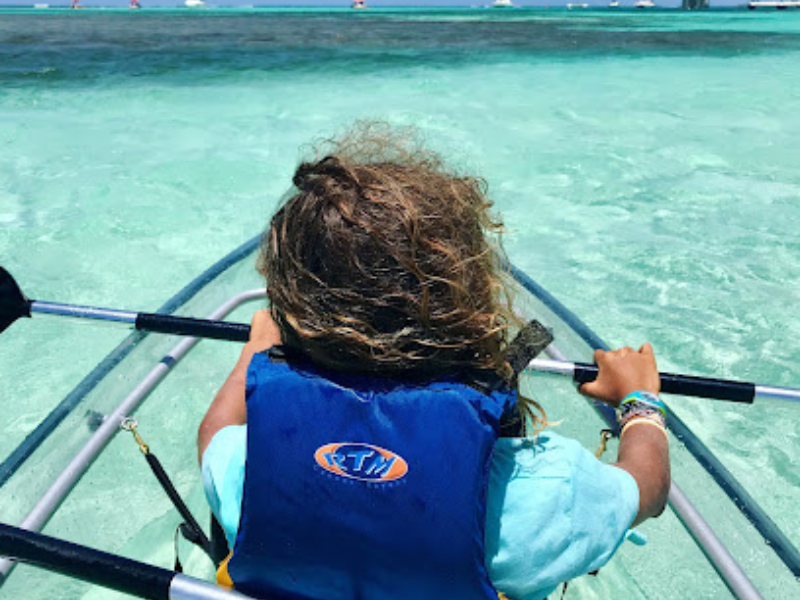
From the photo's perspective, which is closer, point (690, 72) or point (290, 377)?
point (290, 377)

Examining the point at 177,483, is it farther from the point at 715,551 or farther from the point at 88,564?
the point at 715,551

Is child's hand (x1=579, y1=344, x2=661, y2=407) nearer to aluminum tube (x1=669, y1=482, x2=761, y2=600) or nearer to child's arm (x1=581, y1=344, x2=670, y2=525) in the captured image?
child's arm (x1=581, y1=344, x2=670, y2=525)

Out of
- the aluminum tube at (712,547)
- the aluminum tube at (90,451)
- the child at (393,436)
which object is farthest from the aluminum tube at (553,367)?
the aluminum tube at (90,451)

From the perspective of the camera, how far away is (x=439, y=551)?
2.76 feet

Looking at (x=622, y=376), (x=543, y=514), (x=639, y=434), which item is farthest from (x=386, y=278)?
(x=622, y=376)

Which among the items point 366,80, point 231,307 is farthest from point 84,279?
point 366,80

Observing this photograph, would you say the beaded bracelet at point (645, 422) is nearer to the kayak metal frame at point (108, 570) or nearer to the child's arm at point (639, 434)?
the child's arm at point (639, 434)

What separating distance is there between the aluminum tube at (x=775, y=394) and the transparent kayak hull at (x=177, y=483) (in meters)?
0.33

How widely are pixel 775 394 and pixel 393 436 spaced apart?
42.0 inches

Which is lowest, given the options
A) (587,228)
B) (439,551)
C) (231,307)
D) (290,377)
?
(587,228)

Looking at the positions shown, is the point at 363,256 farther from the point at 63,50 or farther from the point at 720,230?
the point at 63,50

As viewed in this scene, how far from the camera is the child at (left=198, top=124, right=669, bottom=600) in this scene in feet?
2.75

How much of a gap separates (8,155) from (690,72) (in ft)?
37.1

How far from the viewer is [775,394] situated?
1.47m
